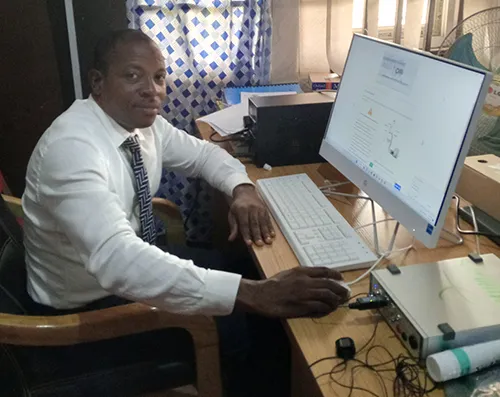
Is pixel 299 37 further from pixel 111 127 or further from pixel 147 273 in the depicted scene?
pixel 147 273

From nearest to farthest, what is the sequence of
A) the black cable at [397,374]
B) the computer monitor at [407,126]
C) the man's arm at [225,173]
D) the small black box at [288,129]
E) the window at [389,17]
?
the black cable at [397,374] < the computer monitor at [407,126] < the man's arm at [225,173] < the small black box at [288,129] < the window at [389,17]

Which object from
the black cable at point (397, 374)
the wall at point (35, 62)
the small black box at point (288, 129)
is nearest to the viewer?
the black cable at point (397, 374)

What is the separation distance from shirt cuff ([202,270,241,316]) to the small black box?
690 millimetres

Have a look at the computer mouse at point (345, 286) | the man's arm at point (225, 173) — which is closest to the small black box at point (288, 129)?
the man's arm at point (225, 173)

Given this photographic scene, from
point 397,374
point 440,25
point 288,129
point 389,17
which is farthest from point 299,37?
point 397,374

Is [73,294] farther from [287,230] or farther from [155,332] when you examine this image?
[287,230]

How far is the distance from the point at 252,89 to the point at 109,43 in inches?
35.9

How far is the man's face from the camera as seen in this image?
1.28 m

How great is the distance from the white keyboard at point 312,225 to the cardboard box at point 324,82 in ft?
2.20

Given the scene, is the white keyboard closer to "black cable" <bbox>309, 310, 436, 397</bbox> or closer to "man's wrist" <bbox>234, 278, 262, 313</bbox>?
"man's wrist" <bbox>234, 278, 262, 313</bbox>

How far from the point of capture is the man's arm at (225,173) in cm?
131

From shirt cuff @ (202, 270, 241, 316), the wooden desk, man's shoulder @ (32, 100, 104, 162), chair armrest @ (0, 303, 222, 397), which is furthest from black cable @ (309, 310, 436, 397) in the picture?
man's shoulder @ (32, 100, 104, 162)

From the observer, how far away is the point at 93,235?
103 centimetres

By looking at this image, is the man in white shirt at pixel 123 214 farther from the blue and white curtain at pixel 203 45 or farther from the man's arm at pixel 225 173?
the blue and white curtain at pixel 203 45
